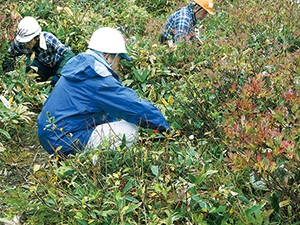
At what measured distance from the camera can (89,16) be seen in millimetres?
6297

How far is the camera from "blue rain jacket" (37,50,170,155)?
3209 millimetres

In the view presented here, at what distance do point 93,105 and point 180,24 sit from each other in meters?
2.43

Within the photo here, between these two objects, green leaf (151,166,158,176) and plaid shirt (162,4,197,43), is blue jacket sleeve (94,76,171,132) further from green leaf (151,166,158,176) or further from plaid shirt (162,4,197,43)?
plaid shirt (162,4,197,43)

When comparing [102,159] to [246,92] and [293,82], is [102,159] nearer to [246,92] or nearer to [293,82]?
[246,92]

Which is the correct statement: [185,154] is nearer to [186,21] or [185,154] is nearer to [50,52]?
[50,52]

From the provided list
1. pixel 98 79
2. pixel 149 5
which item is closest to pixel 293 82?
pixel 98 79

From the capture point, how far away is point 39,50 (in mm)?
5031

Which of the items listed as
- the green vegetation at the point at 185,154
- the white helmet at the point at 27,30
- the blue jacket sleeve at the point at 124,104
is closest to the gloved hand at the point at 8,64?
the green vegetation at the point at 185,154

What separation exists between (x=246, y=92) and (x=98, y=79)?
1.09 m

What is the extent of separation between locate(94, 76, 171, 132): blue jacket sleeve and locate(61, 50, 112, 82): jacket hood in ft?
0.26

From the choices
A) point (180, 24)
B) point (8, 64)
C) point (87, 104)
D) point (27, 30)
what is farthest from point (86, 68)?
point (180, 24)

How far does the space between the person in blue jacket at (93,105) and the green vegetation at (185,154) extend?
0.53 feet

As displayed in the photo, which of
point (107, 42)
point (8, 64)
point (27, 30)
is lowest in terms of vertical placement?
point (8, 64)

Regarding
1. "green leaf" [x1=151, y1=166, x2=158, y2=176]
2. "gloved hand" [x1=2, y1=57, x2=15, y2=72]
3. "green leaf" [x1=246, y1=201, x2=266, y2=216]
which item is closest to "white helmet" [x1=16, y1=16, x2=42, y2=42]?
"gloved hand" [x1=2, y1=57, x2=15, y2=72]
